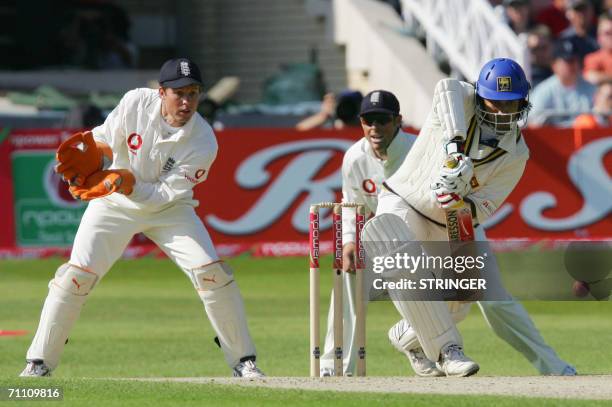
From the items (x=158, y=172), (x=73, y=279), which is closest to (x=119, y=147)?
(x=158, y=172)

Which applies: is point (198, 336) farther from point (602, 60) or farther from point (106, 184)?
point (602, 60)

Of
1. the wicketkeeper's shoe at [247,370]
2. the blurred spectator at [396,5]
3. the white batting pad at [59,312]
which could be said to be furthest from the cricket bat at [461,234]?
the blurred spectator at [396,5]

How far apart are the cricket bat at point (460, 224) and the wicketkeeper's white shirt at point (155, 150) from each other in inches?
60.3

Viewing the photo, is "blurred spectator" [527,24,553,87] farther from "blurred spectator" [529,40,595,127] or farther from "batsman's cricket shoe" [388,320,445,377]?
"batsman's cricket shoe" [388,320,445,377]

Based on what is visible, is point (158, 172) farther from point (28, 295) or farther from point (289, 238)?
point (289, 238)

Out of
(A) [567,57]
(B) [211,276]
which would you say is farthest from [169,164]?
(A) [567,57]

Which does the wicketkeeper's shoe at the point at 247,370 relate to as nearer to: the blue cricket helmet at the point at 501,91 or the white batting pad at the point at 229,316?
the white batting pad at the point at 229,316

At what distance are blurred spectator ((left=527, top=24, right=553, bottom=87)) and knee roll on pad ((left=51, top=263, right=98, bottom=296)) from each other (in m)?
11.9

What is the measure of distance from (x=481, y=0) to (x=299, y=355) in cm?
964

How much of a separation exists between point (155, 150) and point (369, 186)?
1547mm

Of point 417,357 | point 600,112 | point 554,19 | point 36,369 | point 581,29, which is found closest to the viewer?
point 36,369

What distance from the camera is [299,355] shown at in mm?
11727

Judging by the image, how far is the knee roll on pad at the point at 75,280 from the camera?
9492 mm

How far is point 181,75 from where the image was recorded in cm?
950
